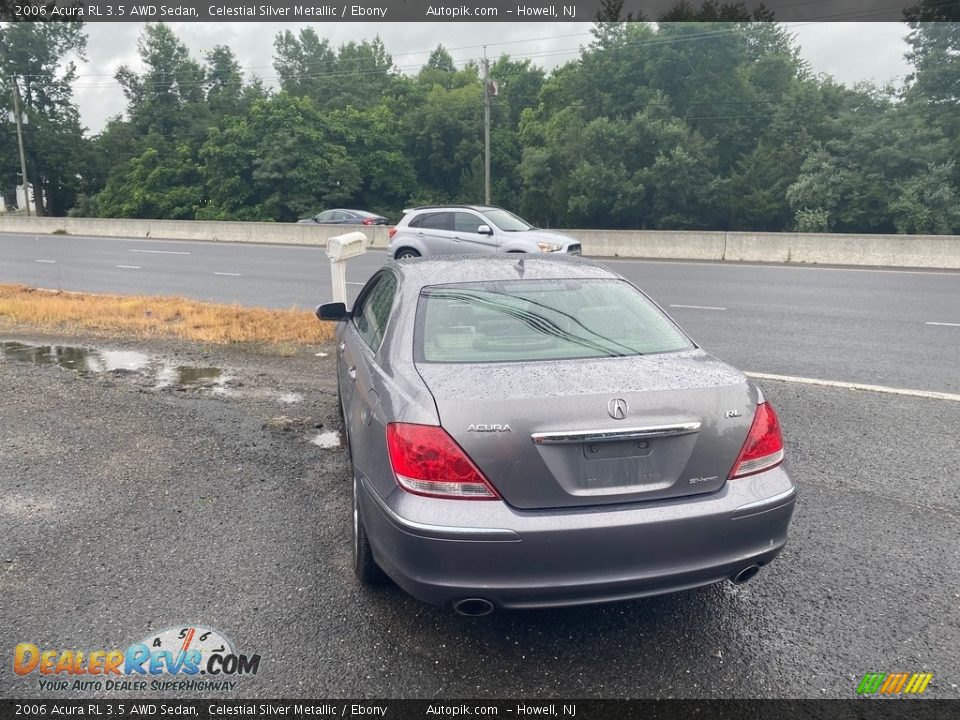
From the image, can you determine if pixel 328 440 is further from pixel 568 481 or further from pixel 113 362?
pixel 113 362

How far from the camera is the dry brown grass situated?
9633 millimetres

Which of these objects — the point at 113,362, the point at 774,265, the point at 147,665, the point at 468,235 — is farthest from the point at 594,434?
the point at 774,265

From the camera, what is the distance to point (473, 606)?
2.79 metres

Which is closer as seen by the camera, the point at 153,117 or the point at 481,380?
the point at 481,380

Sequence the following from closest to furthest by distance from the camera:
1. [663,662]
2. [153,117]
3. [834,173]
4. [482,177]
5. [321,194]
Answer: [663,662], [834,173], [321,194], [482,177], [153,117]

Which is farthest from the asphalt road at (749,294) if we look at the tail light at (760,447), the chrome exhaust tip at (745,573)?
the chrome exhaust tip at (745,573)

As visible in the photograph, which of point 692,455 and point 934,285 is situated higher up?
point 692,455

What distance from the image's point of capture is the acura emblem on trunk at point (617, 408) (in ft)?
9.20

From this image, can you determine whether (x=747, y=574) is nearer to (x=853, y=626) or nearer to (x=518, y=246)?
(x=853, y=626)

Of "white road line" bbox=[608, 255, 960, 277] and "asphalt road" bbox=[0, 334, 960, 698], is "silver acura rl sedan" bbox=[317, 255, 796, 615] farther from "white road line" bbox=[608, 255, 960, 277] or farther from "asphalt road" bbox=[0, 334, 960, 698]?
"white road line" bbox=[608, 255, 960, 277]

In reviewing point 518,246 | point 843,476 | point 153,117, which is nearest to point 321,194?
point 153,117

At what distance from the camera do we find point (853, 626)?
321 centimetres

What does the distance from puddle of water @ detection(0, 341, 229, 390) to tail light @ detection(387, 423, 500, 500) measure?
4.95 m

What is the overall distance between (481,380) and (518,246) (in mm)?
13239
